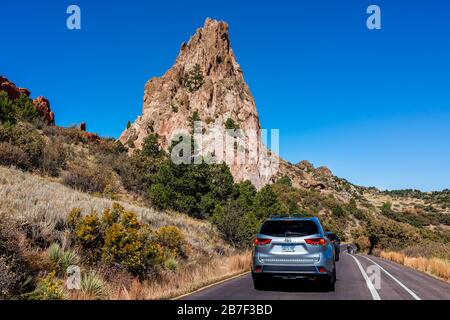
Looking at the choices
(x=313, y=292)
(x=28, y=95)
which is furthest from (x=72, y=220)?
(x=28, y=95)

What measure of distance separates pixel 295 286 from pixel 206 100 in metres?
89.8

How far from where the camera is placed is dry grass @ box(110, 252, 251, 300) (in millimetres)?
9095

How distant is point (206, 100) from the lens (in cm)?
9831

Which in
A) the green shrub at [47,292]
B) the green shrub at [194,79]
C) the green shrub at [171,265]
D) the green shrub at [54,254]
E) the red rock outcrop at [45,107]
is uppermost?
the green shrub at [194,79]

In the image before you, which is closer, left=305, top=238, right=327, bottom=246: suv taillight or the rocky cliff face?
left=305, top=238, right=327, bottom=246: suv taillight

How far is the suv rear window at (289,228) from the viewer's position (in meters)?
9.81

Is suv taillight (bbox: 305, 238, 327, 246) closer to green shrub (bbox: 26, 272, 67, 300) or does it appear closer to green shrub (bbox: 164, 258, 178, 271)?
green shrub (bbox: 26, 272, 67, 300)

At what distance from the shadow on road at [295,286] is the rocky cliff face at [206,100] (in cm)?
6721

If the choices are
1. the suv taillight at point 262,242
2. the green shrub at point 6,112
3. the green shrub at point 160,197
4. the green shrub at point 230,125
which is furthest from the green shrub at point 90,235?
the green shrub at point 230,125

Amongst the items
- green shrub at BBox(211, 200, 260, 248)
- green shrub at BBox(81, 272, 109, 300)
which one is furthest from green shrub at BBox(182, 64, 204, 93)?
green shrub at BBox(81, 272, 109, 300)

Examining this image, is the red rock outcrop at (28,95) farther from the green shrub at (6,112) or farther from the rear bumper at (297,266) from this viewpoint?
the rear bumper at (297,266)

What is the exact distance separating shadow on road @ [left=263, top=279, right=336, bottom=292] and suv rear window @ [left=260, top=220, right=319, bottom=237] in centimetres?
156

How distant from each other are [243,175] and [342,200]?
54908 millimetres
